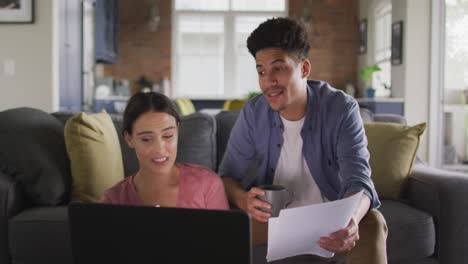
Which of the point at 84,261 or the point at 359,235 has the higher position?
the point at 84,261

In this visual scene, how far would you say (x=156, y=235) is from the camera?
0.86 m

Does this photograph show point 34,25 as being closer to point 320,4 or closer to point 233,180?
point 233,180

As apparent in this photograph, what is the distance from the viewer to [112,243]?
88cm

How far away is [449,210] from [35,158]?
1.74 metres

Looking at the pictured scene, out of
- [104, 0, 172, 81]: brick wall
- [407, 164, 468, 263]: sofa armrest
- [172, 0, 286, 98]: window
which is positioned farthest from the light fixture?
[407, 164, 468, 263]: sofa armrest

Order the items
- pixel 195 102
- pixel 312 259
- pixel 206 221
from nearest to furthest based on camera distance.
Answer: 1. pixel 206 221
2. pixel 312 259
3. pixel 195 102

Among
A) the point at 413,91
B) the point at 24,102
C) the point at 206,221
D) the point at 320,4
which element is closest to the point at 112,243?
the point at 206,221

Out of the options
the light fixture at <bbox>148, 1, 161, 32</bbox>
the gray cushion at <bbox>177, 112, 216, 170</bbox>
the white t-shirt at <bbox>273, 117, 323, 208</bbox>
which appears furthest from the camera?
the light fixture at <bbox>148, 1, 161, 32</bbox>

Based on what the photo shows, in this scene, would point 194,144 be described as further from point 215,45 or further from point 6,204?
point 215,45

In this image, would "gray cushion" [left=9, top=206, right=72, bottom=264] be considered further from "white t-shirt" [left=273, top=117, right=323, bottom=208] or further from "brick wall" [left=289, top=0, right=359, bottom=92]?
"brick wall" [left=289, top=0, right=359, bottom=92]

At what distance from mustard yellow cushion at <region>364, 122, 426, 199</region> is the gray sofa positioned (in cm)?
7

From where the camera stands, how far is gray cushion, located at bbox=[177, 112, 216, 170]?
238 cm

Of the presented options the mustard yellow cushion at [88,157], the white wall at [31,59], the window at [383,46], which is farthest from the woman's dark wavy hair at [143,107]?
the window at [383,46]

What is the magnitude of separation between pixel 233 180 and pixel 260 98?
0.29 metres
